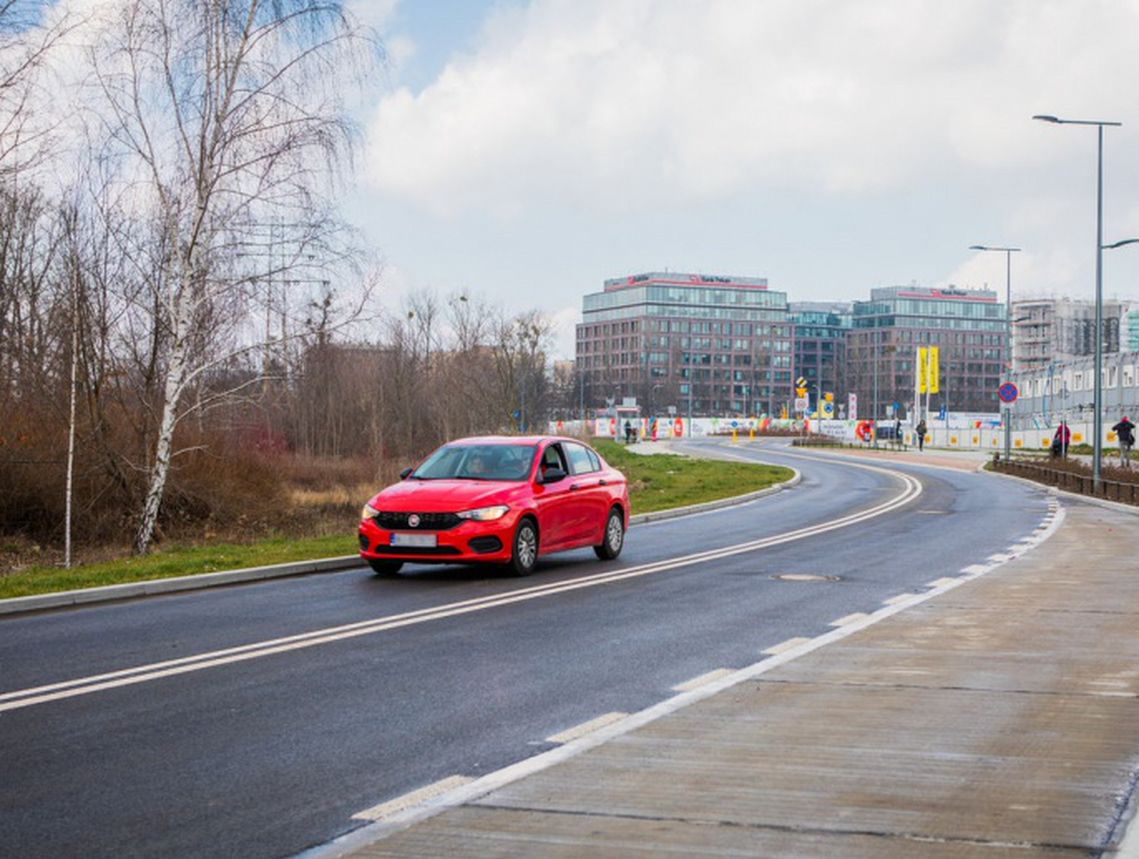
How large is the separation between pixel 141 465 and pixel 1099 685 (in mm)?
20096

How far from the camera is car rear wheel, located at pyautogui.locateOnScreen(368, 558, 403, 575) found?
16.6m

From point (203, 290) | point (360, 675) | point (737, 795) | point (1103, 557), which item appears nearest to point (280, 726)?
point (360, 675)

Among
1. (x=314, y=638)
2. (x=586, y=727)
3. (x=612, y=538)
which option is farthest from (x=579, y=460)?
(x=586, y=727)

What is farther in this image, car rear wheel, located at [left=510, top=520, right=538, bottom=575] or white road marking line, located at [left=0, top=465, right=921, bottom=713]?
car rear wheel, located at [left=510, top=520, right=538, bottom=575]

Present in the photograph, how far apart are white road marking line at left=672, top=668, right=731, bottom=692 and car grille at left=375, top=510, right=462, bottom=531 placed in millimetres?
6657

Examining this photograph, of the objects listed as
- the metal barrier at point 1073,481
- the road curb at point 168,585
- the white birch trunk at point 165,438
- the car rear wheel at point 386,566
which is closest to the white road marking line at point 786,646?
the car rear wheel at point 386,566

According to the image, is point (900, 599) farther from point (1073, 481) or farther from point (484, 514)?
point (1073, 481)

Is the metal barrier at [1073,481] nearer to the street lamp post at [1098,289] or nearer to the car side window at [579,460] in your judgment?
the street lamp post at [1098,289]

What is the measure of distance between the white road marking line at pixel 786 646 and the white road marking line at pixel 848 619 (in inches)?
40.2

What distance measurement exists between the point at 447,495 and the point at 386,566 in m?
1.13

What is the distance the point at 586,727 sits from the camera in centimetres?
782

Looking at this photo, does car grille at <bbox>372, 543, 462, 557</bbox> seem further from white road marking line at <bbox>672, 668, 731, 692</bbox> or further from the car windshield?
white road marking line at <bbox>672, 668, 731, 692</bbox>

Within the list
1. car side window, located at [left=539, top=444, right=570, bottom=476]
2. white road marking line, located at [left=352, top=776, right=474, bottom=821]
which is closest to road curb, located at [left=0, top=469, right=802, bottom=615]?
car side window, located at [left=539, top=444, right=570, bottom=476]

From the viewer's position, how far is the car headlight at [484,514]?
16.2 meters
